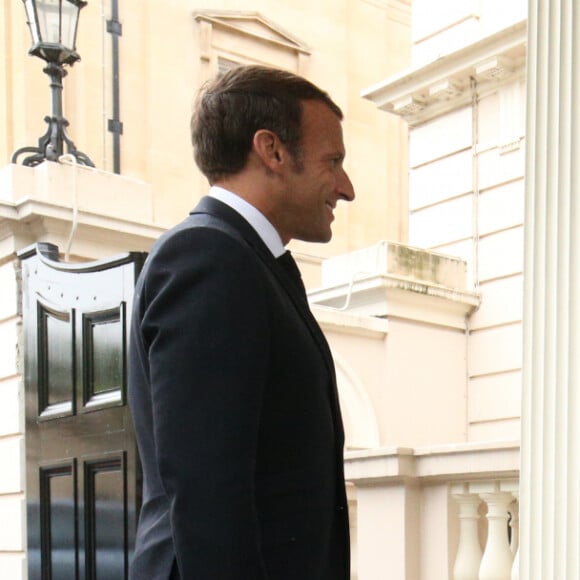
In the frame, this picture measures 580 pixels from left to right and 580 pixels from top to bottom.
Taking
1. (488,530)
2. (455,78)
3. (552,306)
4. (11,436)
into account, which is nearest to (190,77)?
(455,78)

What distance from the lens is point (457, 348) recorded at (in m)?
10.2

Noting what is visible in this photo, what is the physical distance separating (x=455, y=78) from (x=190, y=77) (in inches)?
260

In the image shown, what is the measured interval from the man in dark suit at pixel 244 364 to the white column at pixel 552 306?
0.67 metres

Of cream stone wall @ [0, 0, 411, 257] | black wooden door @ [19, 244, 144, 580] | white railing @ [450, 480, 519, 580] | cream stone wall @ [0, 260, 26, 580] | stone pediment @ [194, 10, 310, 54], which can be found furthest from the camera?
stone pediment @ [194, 10, 310, 54]

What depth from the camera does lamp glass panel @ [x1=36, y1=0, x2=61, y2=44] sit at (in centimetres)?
508

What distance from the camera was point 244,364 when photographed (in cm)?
178

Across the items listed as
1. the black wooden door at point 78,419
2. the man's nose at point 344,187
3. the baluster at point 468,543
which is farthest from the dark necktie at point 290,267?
the black wooden door at point 78,419

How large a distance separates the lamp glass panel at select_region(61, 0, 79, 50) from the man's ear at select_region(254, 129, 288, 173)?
3.43m

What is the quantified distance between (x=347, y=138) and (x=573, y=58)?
15.1 metres

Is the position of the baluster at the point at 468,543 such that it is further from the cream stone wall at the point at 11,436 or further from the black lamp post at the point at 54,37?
the black lamp post at the point at 54,37

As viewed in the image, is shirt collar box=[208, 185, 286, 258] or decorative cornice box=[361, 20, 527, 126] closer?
shirt collar box=[208, 185, 286, 258]

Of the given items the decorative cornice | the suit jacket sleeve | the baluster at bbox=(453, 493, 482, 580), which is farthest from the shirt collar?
the decorative cornice

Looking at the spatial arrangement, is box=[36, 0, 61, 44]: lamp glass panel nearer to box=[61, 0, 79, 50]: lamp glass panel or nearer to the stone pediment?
box=[61, 0, 79, 50]: lamp glass panel

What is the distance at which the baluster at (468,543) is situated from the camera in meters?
3.63
